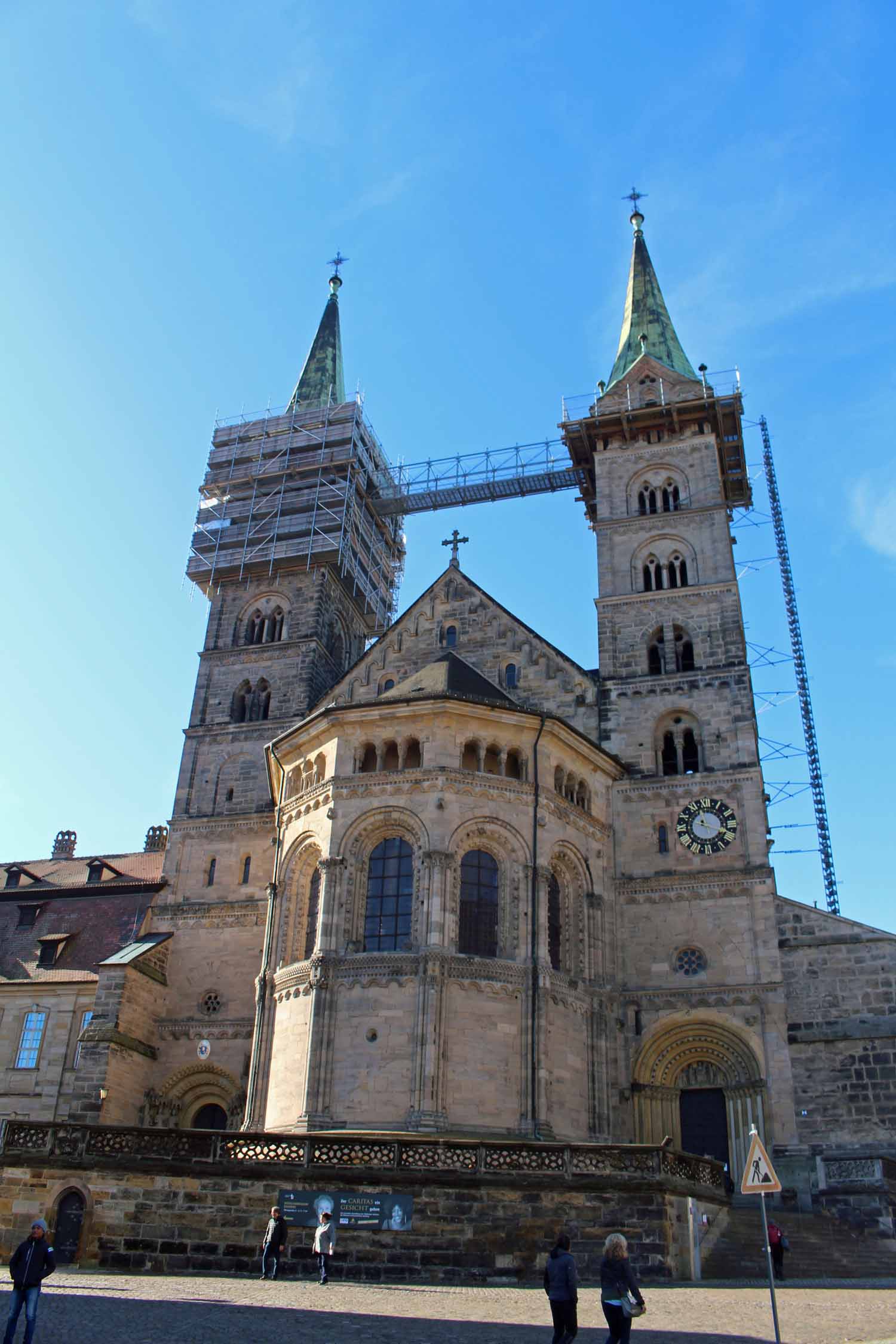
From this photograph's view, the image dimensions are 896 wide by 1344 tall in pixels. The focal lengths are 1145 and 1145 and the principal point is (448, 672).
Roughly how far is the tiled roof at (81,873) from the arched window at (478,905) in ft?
45.1

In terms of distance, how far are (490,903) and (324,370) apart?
32.9 meters

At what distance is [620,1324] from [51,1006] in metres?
29.0

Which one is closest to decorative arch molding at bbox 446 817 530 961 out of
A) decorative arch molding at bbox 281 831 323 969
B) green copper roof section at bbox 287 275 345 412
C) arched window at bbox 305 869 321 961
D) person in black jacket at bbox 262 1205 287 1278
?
arched window at bbox 305 869 321 961

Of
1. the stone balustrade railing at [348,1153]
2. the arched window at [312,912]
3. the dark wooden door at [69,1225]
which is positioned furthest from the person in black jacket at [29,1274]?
the arched window at [312,912]

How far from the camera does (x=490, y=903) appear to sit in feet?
94.0

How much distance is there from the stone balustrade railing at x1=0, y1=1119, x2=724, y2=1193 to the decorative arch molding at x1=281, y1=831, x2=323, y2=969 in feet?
25.2

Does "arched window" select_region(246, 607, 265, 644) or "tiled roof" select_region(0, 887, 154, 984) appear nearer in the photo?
"tiled roof" select_region(0, 887, 154, 984)

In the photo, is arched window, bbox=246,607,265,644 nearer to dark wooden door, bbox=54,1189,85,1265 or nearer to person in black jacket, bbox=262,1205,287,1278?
dark wooden door, bbox=54,1189,85,1265

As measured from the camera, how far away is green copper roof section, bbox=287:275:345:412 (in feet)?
172

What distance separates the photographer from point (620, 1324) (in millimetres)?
11305

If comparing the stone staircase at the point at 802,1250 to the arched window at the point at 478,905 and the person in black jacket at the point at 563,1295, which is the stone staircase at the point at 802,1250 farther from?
the person in black jacket at the point at 563,1295

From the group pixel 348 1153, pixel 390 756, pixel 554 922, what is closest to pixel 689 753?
pixel 554 922

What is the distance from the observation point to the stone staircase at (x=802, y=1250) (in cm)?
2127

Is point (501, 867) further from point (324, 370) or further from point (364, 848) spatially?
point (324, 370)
